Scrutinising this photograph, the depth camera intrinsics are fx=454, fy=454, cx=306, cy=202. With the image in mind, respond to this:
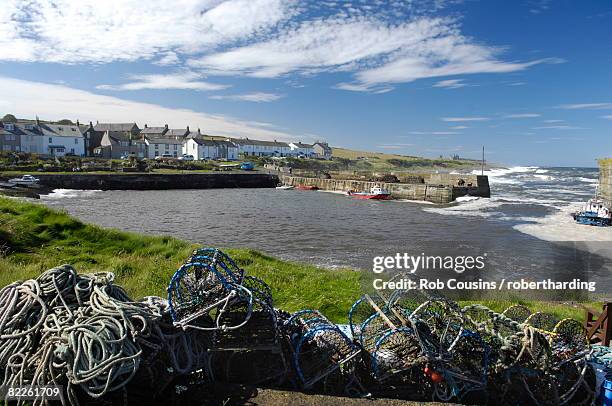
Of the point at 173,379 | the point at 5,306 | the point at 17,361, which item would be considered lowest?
the point at 173,379

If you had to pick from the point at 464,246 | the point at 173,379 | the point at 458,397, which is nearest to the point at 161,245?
the point at 173,379

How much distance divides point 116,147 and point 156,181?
36042 millimetres

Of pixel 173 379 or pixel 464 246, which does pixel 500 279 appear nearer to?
pixel 464 246

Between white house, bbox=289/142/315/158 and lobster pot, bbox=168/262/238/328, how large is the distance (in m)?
138

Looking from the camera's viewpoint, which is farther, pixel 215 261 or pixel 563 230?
pixel 563 230

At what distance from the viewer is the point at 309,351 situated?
5.27 metres

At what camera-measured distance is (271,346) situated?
4.97m

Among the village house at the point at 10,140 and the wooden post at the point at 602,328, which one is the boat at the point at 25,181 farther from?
the wooden post at the point at 602,328

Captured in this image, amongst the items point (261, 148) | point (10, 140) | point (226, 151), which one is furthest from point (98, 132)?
point (261, 148)

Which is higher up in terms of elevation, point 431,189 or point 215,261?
point 215,261

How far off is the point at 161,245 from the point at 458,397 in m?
11.1

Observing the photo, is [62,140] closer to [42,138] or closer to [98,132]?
[42,138]

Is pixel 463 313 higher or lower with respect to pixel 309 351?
higher

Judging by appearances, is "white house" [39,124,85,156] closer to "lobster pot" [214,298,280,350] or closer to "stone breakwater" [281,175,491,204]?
"stone breakwater" [281,175,491,204]
